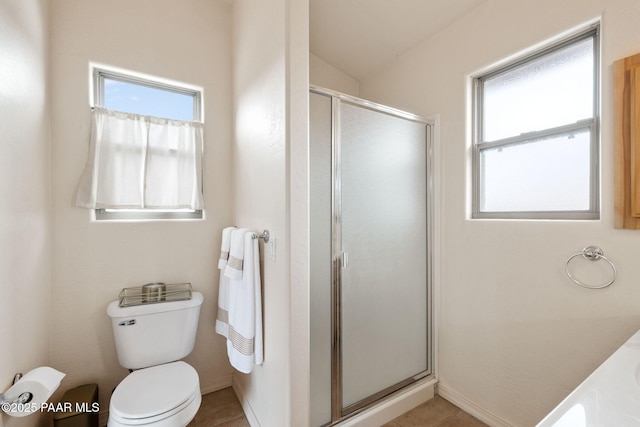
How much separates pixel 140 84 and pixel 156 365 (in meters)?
1.80

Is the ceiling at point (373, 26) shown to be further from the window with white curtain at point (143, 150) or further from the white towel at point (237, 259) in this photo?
the white towel at point (237, 259)

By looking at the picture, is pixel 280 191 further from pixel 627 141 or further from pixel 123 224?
pixel 627 141

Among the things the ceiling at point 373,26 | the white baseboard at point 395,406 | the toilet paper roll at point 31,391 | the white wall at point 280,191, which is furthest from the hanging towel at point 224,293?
the ceiling at point 373,26

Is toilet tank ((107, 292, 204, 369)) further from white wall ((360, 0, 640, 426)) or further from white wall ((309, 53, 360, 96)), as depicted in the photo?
white wall ((309, 53, 360, 96))

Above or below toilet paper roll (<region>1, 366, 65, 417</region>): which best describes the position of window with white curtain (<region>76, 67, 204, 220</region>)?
above

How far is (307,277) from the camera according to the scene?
1.35m

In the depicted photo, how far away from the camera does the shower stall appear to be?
1513 millimetres

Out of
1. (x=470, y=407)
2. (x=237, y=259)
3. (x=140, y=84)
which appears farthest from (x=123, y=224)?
(x=470, y=407)

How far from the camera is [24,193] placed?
129 centimetres

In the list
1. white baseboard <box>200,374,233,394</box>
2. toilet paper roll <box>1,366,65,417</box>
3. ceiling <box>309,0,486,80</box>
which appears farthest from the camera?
→ white baseboard <box>200,374,233,394</box>

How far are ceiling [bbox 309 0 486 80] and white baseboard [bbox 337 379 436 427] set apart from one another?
2.49m

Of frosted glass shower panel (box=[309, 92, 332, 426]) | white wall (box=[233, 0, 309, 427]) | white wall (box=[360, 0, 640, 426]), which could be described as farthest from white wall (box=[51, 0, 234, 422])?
white wall (box=[360, 0, 640, 426])

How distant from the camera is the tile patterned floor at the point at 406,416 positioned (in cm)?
171

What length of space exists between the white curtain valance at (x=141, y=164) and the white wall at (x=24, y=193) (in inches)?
8.7
